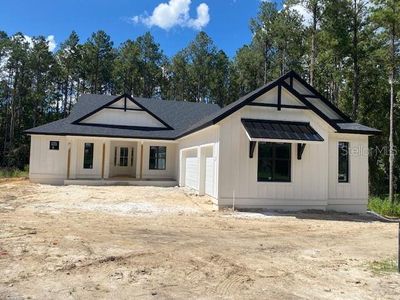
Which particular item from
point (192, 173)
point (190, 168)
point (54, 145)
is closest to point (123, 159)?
point (54, 145)

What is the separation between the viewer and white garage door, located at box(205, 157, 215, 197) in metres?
14.8

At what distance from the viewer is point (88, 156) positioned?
22.5m

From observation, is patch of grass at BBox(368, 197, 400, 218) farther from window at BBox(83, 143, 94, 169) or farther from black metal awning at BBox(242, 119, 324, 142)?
window at BBox(83, 143, 94, 169)

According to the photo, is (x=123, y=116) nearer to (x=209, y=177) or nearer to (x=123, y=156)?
(x=123, y=156)

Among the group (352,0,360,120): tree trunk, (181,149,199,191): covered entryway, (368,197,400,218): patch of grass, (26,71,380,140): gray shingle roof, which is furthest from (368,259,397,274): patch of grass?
(352,0,360,120): tree trunk

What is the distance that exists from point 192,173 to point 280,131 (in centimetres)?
638

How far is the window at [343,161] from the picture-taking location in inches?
592

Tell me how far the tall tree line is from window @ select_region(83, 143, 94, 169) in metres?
16.9

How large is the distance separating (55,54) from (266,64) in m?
27.4

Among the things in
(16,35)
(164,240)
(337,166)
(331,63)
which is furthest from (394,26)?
(16,35)

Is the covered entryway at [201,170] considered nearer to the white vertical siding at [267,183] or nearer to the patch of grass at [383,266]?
the white vertical siding at [267,183]

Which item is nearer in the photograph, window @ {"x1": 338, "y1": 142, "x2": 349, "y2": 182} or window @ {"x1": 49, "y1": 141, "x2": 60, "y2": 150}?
window @ {"x1": 338, "y1": 142, "x2": 349, "y2": 182}

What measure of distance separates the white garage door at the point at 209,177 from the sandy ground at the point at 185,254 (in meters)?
2.03

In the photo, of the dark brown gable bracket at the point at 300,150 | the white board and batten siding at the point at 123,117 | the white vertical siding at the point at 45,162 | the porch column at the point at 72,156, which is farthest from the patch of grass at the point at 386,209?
the white vertical siding at the point at 45,162
